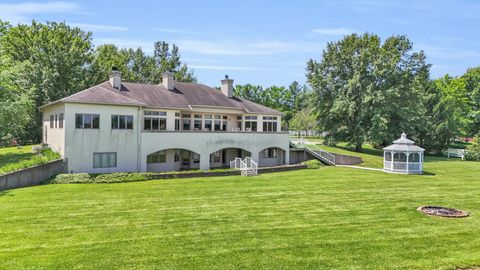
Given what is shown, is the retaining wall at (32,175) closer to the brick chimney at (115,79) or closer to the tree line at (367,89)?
the brick chimney at (115,79)

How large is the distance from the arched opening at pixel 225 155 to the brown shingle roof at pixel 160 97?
4209 millimetres

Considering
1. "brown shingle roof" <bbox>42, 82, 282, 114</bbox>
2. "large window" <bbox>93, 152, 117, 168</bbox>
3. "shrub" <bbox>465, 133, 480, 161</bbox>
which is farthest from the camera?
"shrub" <bbox>465, 133, 480, 161</bbox>

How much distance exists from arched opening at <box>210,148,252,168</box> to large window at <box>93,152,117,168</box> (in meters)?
9.50

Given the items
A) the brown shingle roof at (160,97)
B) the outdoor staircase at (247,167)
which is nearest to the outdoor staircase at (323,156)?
the brown shingle roof at (160,97)

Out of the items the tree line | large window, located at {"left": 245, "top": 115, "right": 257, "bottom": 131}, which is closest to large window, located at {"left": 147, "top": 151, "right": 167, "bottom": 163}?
large window, located at {"left": 245, "top": 115, "right": 257, "bottom": 131}

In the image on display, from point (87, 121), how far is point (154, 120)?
5821 mm

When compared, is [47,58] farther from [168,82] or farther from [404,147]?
[404,147]

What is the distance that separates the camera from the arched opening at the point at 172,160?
29.5 metres

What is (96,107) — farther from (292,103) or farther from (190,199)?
(292,103)

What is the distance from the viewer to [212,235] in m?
11.8

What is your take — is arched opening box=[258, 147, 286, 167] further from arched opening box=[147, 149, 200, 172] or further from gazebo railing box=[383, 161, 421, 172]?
gazebo railing box=[383, 161, 421, 172]

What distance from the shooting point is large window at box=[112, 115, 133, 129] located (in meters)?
26.6

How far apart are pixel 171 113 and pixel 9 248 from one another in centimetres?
2138

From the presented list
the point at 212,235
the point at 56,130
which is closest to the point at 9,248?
the point at 212,235
